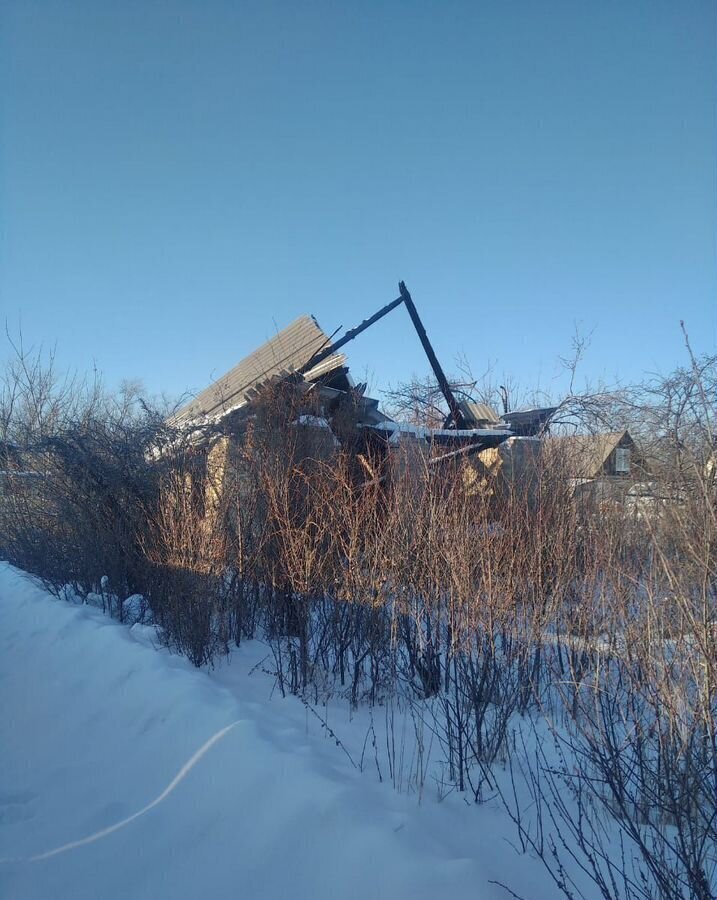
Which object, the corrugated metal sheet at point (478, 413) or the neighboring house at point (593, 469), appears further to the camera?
the corrugated metal sheet at point (478, 413)

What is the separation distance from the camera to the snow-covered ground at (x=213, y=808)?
212cm

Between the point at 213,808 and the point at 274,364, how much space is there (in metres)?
7.40

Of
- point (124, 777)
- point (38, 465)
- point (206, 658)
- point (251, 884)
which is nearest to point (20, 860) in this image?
point (124, 777)

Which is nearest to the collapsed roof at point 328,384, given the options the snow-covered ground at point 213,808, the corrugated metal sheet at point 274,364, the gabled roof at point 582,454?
the corrugated metal sheet at point 274,364

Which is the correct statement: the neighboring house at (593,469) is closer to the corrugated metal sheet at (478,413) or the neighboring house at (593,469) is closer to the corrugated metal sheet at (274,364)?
the corrugated metal sheet at (478,413)

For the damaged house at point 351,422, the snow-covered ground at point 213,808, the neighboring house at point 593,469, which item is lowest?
the snow-covered ground at point 213,808

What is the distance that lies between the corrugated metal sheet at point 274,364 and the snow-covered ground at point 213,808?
13.3 feet

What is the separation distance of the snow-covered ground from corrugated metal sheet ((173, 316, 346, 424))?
13.3 ft

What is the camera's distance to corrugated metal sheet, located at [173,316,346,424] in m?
7.80

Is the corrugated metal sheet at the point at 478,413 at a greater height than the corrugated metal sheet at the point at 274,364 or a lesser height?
lesser

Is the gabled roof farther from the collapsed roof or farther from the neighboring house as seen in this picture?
the collapsed roof

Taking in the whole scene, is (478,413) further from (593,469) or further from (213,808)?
(213,808)

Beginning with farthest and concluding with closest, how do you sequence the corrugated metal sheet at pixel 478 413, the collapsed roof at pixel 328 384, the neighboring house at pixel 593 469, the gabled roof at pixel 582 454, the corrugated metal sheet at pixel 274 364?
the corrugated metal sheet at pixel 478 413 → the corrugated metal sheet at pixel 274 364 → the collapsed roof at pixel 328 384 → the gabled roof at pixel 582 454 → the neighboring house at pixel 593 469

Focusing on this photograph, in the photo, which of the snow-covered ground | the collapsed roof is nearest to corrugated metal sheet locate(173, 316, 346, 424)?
the collapsed roof
